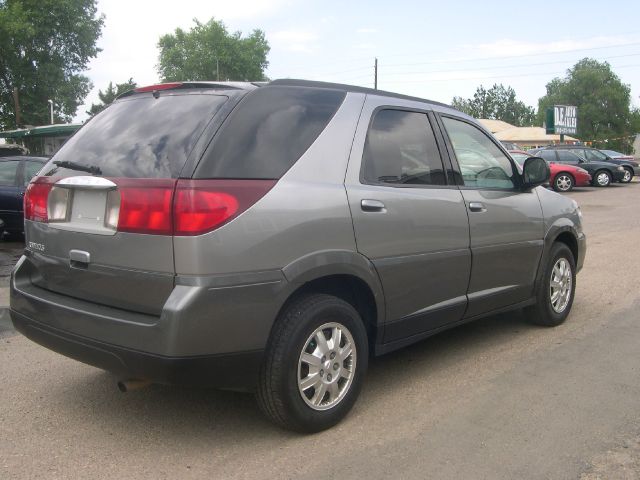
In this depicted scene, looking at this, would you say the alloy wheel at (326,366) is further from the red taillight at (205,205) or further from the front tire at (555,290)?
the front tire at (555,290)

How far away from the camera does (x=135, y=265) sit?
289 centimetres

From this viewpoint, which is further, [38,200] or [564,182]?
[564,182]

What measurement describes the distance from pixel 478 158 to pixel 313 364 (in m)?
2.17

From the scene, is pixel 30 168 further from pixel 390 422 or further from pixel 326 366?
pixel 390 422

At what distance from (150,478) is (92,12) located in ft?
180

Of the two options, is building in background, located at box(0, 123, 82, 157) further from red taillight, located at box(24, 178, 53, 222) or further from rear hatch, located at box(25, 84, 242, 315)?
rear hatch, located at box(25, 84, 242, 315)

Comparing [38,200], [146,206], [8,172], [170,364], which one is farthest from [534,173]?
[8,172]

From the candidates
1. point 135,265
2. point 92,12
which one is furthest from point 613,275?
point 92,12

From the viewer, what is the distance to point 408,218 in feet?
12.0

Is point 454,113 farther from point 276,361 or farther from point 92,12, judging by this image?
point 92,12

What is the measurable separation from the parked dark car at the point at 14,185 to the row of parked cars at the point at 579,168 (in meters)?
18.8

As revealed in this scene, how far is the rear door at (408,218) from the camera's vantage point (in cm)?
348

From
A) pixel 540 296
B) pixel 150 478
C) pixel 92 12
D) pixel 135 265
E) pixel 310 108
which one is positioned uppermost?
pixel 92 12

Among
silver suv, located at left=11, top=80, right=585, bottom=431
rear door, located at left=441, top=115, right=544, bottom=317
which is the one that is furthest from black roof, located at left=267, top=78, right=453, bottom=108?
rear door, located at left=441, top=115, right=544, bottom=317
